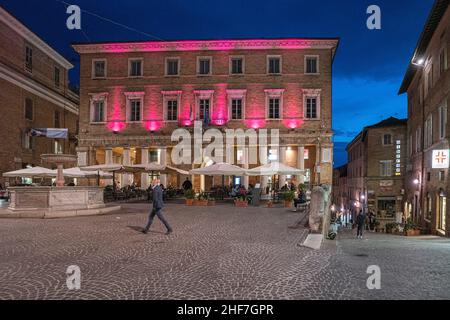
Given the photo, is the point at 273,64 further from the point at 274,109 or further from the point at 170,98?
the point at 170,98

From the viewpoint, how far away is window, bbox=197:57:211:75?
1357 inches

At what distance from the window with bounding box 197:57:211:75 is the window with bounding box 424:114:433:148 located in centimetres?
1926

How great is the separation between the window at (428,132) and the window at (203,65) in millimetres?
19256

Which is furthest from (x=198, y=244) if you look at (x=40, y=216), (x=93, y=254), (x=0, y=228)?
(x=40, y=216)

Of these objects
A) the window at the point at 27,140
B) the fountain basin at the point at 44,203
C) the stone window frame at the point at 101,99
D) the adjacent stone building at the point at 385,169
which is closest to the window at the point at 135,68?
the stone window frame at the point at 101,99

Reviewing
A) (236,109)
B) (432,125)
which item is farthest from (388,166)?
(236,109)

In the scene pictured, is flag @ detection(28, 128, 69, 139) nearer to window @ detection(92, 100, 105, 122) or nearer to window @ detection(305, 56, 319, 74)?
window @ detection(92, 100, 105, 122)

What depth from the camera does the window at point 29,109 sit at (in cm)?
3516

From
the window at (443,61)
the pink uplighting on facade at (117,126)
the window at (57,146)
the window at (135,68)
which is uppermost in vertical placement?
the window at (135,68)

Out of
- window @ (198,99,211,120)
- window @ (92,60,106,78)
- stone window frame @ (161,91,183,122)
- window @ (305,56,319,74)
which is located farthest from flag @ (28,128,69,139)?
window @ (305,56,319,74)

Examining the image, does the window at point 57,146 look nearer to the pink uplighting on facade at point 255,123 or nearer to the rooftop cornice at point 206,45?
the rooftop cornice at point 206,45

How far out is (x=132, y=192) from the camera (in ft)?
93.1

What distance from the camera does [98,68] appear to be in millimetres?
35594
